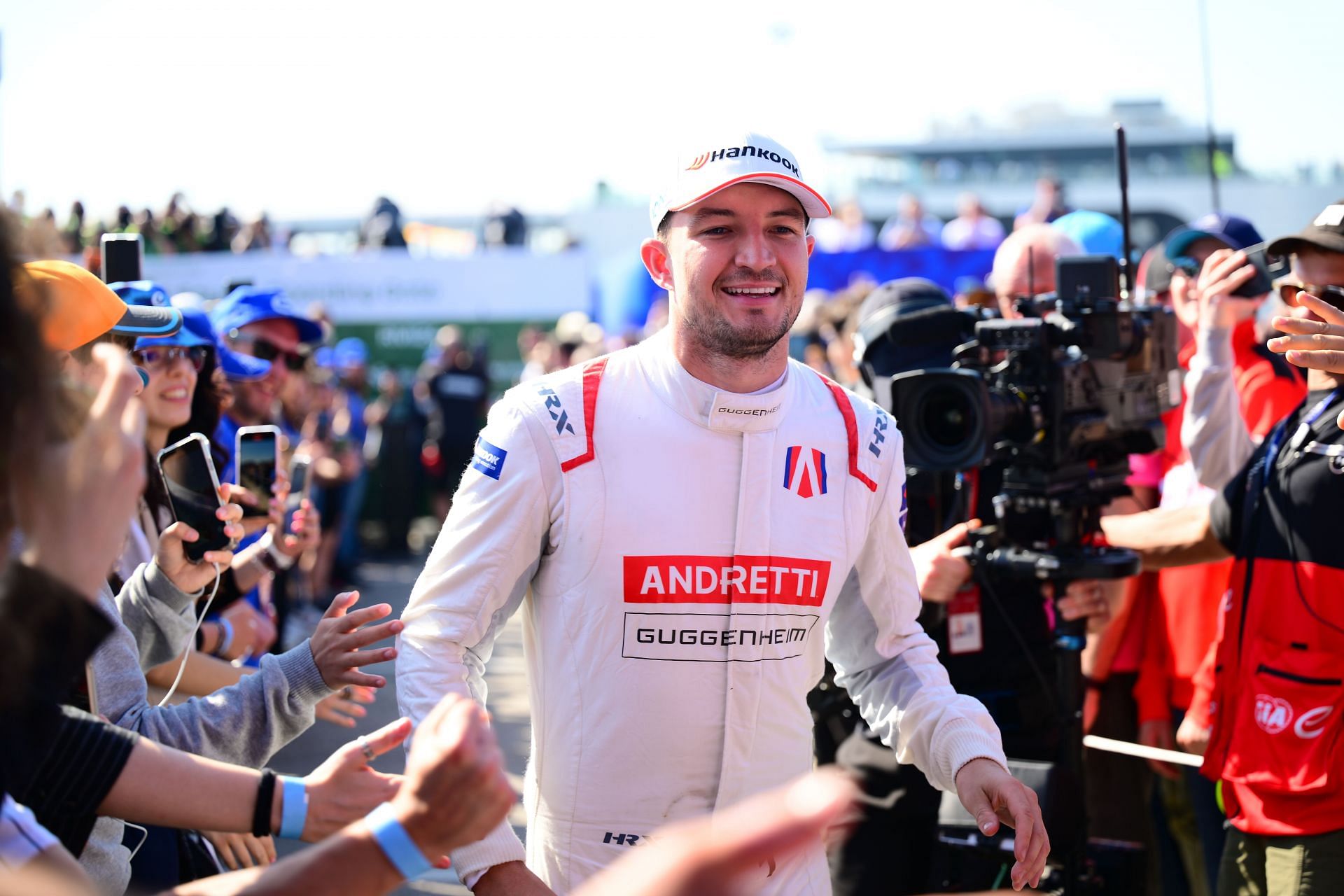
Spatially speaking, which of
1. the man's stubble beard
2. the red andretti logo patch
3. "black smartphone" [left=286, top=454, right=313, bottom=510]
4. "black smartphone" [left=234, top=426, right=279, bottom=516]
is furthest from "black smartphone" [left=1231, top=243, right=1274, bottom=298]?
"black smartphone" [left=286, top=454, right=313, bottom=510]

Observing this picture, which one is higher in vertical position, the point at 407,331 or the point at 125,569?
the point at 407,331

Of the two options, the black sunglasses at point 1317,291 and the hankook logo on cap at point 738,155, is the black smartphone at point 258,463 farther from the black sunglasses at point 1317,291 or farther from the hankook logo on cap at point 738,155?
the black sunglasses at point 1317,291

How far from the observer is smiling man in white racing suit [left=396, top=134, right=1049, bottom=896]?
8.06 ft

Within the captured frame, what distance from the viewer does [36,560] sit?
148 cm

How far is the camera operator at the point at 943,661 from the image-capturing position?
3617mm

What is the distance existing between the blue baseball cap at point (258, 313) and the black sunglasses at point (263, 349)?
0.05 meters

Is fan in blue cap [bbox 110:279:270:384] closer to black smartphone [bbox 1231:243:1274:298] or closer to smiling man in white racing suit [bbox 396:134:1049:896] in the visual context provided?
smiling man in white racing suit [bbox 396:134:1049:896]

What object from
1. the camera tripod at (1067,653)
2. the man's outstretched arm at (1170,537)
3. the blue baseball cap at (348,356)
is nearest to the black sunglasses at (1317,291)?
the man's outstretched arm at (1170,537)

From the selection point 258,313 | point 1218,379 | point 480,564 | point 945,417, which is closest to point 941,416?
point 945,417

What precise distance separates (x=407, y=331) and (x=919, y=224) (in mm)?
5855

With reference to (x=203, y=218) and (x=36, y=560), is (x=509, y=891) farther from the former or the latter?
(x=203, y=218)

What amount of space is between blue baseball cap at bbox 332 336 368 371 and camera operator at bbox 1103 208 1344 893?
1014 cm

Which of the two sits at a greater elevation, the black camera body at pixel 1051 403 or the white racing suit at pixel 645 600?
the black camera body at pixel 1051 403

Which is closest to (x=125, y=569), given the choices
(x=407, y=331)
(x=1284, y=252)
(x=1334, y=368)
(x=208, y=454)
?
(x=208, y=454)
